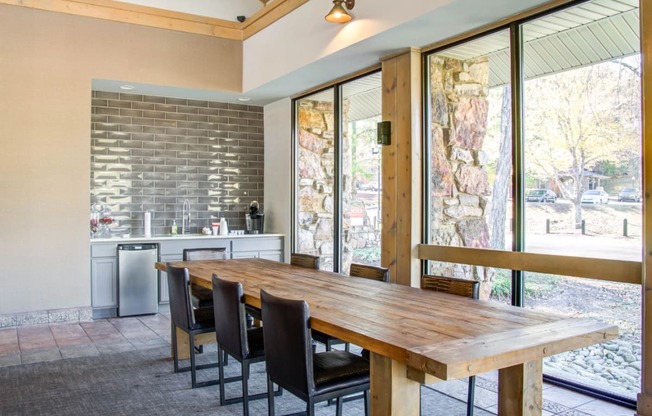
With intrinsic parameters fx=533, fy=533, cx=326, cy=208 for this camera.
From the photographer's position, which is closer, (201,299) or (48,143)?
(201,299)

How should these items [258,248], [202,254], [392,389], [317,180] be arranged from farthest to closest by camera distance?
[258,248]
[317,180]
[202,254]
[392,389]

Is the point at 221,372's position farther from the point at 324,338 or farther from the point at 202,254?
the point at 202,254

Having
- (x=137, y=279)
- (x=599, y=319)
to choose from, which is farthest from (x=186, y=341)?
(x=599, y=319)

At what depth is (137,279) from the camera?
580cm

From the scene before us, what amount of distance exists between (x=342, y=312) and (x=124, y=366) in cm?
236

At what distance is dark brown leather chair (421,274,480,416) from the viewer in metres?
2.92

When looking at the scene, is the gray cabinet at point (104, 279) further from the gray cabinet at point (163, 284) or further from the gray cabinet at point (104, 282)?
the gray cabinet at point (163, 284)

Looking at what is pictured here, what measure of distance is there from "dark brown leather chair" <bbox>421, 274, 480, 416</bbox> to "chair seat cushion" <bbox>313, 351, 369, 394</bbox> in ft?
2.37

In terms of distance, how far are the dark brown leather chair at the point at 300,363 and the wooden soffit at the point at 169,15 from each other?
3719mm

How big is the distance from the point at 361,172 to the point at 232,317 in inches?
113

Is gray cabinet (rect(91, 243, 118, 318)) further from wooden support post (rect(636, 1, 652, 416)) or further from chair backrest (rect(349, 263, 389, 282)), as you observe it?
wooden support post (rect(636, 1, 652, 416))

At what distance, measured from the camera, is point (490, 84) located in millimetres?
4070

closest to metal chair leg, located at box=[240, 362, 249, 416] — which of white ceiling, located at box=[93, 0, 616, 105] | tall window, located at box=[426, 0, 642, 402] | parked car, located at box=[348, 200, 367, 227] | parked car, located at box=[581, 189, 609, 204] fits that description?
tall window, located at box=[426, 0, 642, 402]

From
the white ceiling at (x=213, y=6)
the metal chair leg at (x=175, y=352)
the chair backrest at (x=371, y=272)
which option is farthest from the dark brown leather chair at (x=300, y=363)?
the white ceiling at (x=213, y=6)
